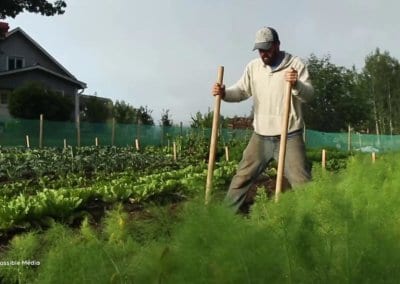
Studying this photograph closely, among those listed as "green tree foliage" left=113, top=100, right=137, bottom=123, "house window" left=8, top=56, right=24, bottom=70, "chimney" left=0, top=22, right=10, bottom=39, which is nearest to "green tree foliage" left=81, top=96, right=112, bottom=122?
"green tree foliage" left=113, top=100, right=137, bottom=123

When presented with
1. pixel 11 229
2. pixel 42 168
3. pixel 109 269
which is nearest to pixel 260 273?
pixel 109 269

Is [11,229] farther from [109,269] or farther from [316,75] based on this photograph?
[316,75]

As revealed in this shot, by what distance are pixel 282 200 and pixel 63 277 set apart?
751 millimetres

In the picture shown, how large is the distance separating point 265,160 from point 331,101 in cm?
4068

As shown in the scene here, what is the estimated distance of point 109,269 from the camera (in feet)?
3.88

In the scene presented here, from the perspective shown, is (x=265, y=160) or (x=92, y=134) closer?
(x=265, y=160)

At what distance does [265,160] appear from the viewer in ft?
15.9

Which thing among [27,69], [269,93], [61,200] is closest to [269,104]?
[269,93]

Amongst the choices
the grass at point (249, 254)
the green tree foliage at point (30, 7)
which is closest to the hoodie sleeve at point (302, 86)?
the grass at point (249, 254)

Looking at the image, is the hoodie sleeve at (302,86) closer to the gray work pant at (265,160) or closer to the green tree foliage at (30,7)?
the gray work pant at (265,160)

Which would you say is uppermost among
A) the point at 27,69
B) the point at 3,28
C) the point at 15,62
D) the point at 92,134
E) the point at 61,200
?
the point at 3,28

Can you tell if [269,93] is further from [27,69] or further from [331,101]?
[331,101]

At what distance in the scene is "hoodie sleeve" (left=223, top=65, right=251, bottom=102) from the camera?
5008mm

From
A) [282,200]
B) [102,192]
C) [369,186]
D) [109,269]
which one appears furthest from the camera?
[102,192]
